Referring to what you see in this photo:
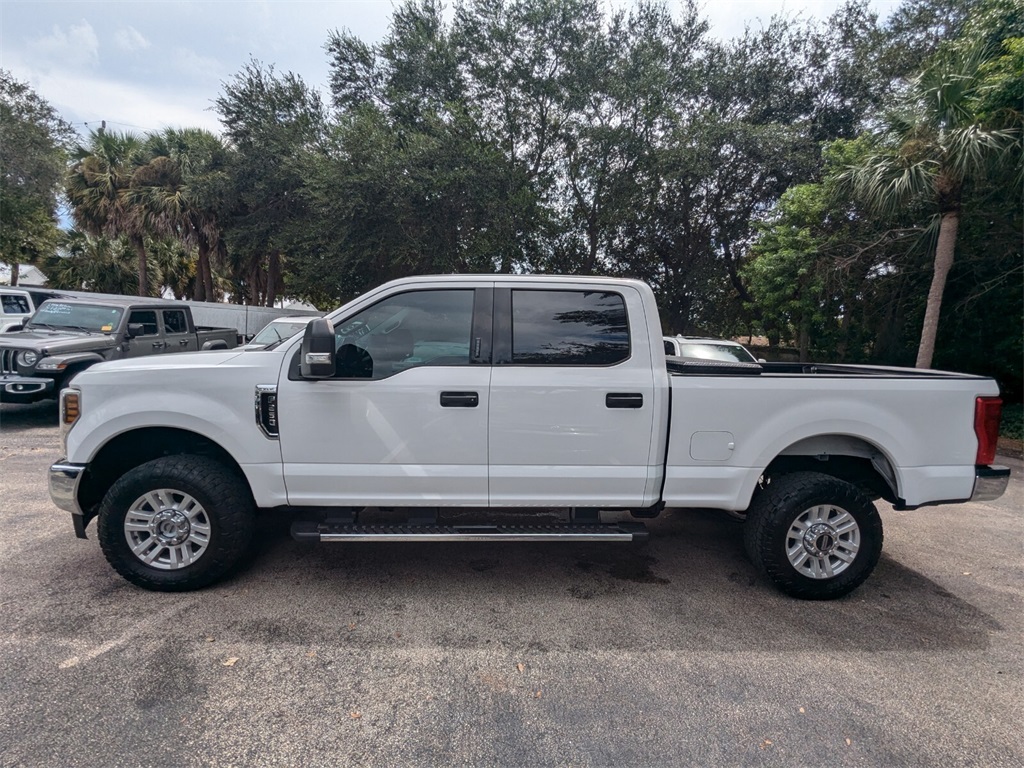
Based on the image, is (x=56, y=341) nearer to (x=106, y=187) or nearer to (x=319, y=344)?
(x=319, y=344)

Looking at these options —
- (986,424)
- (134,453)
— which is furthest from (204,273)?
(986,424)

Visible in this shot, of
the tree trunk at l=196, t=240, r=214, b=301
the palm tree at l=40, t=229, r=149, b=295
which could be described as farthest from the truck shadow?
the palm tree at l=40, t=229, r=149, b=295

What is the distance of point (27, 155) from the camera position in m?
18.8

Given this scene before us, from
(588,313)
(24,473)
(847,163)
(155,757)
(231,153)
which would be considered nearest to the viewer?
(155,757)

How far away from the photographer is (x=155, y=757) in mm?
2221

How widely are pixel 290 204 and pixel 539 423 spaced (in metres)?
16.6

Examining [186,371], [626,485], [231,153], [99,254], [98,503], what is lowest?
[98,503]

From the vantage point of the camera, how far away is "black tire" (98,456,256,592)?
11.2 ft

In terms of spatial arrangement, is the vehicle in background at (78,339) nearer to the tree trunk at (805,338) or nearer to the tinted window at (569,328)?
the tinted window at (569,328)

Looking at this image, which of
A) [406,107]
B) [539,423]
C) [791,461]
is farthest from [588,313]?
[406,107]

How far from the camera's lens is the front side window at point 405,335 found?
3.45 metres

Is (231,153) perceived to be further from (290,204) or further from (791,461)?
(791,461)

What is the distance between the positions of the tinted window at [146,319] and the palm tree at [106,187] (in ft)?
40.3

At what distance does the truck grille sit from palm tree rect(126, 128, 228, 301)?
10.8m
